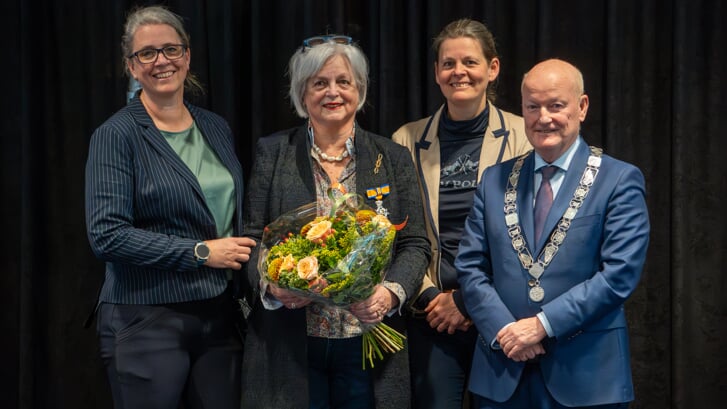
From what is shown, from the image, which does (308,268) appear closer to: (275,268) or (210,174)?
(275,268)

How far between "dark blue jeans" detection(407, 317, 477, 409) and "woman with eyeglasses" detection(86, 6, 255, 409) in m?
0.64

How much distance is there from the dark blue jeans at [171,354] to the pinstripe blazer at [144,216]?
0.05 m

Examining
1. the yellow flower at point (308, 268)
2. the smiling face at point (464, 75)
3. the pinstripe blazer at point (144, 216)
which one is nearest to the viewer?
the yellow flower at point (308, 268)

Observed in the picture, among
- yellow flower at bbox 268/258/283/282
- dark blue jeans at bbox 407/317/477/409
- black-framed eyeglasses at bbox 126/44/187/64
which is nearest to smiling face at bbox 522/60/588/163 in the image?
dark blue jeans at bbox 407/317/477/409

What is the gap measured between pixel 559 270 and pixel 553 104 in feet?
1.65

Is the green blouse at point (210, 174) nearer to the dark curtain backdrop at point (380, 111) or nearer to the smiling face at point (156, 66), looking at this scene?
the smiling face at point (156, 66)

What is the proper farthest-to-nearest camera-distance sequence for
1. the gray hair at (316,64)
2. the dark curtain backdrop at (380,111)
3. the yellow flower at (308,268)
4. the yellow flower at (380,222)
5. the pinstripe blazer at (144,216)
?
the dark curtain backdrop at (380,111) → the gray hair at (316,64) → the pinstripe blazer at (144,216) → the yellow flower at (380,222) → the yellow flower at (308,268)

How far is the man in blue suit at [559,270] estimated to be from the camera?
2.11 m

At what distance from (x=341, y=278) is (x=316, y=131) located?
27.1 inches

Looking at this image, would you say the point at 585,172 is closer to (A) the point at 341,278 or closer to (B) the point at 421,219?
(B) the point at 421,219

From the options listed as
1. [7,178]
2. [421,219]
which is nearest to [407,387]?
[421,219]

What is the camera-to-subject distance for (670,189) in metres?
3.31

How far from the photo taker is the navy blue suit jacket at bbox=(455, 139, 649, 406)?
2.10 meters

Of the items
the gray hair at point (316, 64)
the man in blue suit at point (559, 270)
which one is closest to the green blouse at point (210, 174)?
the gray hair at point (316, 64)
